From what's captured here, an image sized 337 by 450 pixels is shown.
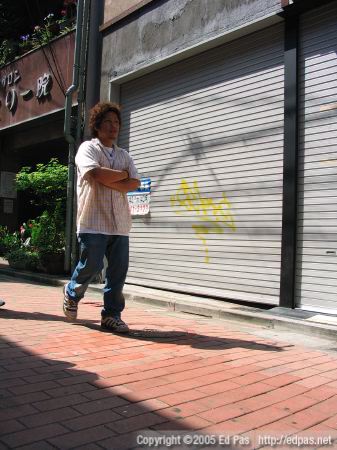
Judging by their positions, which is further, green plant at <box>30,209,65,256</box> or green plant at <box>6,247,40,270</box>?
green plant at <box>6,247,40,270</box>

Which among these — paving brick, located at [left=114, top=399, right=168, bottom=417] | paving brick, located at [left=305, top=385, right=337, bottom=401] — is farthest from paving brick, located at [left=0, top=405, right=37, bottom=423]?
paving brick, located at [left=305, top=385, right=337, bottom=401]

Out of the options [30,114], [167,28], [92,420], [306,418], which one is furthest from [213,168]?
[30,114]

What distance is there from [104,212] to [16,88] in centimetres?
916

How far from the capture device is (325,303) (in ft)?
Answer: 18.2

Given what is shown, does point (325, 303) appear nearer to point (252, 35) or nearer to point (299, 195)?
point (299, 195)

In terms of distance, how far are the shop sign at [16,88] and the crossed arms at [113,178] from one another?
24.2ft

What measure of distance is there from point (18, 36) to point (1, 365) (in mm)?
12857

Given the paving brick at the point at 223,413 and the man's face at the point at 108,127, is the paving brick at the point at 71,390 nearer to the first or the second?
the paving brick at the point at 223,413

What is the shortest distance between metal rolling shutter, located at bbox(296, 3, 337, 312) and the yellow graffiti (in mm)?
1210

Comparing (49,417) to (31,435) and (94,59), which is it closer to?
(31,435)

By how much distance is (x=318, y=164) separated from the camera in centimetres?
574

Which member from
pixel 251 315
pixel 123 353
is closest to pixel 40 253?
pixel 251 315

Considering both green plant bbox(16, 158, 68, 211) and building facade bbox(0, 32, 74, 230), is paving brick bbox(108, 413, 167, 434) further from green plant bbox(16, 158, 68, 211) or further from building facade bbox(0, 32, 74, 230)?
building facade bbox(0, 32, 74, 230)

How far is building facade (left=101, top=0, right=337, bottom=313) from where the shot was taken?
5789mm
